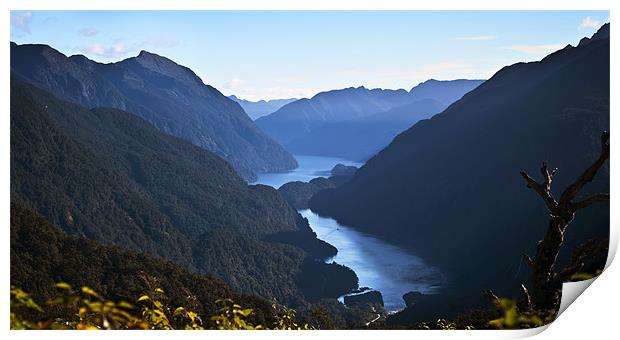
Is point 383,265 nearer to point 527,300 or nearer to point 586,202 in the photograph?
point 527,300


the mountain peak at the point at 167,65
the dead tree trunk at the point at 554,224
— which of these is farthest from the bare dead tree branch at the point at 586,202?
the mountain peak at the point at 167,65

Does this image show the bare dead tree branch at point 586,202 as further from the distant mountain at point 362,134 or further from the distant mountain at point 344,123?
the distant mountain at point 362,134

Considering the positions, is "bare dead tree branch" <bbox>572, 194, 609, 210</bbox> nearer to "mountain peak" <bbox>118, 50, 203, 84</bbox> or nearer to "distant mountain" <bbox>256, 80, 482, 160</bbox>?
"mountain peak" <bbox>118, 50, 203, 84</bbox>

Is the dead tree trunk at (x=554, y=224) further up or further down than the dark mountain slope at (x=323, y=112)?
further down

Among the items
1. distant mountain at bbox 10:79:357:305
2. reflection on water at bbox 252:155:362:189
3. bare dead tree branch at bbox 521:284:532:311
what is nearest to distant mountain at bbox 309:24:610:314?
distant mountain at bbox 10:79:357:305

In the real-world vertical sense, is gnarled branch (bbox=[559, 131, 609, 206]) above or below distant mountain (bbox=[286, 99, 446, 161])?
below

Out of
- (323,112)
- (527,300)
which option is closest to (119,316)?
(527,300)

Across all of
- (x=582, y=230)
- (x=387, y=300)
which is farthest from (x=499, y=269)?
(x=582, y=230)
